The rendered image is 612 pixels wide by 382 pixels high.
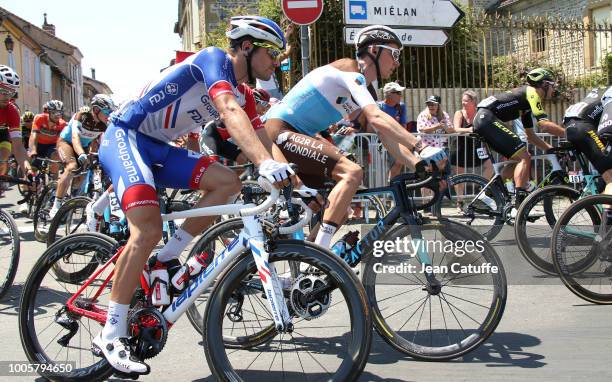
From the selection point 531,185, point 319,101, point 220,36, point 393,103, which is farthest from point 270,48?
point 220,36

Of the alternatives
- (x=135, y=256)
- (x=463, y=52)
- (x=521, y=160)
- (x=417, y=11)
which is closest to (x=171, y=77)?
(x=135, y=256)

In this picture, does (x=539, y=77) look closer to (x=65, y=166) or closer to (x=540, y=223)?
(x=540, y=223)

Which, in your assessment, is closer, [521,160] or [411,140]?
[411,140]

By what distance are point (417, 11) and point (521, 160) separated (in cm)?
420

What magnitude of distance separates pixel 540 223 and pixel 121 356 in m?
4.35

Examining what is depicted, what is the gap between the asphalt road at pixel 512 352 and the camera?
13.9 feet

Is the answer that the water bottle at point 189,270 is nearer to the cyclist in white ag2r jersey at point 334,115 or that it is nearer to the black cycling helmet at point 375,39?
the cyclist in white ag2r jersey at point 334,115

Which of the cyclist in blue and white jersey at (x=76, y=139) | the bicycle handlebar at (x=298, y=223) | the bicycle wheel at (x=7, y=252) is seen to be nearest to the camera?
the bicycle handlebar at (x=298, y=223)

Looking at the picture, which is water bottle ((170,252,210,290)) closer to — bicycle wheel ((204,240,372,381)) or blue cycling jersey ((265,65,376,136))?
bicycle wheel ((204,240,372,381))

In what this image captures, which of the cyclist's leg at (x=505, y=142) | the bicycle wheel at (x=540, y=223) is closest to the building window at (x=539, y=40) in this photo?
the cyclist's leg at (x=505, y=142)

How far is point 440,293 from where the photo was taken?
15.4ft

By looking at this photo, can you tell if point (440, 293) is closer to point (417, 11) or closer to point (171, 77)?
point (171, 77)

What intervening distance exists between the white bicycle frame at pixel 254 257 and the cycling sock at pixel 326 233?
80 cm

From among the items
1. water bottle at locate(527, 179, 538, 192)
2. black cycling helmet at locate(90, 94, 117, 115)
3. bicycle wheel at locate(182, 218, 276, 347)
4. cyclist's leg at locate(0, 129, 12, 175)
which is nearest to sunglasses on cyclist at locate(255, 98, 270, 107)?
black cycling helmet at locate(90, 94, 117, 115)
